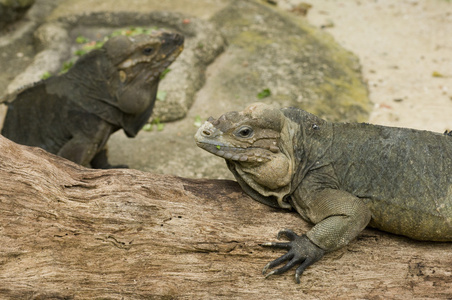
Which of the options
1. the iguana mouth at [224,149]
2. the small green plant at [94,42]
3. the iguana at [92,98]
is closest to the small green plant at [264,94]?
the iguana at [92,98]

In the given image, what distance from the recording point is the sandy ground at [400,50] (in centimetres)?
905

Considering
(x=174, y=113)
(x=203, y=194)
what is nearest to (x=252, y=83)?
(x=174, y=113)

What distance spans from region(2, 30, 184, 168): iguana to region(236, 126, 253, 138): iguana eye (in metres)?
3.16

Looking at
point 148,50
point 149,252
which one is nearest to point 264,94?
point 148,50

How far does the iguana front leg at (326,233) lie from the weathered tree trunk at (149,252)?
0.37 feet

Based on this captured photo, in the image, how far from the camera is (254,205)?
167 inches

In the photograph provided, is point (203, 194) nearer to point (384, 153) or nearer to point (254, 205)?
point (254, 205)

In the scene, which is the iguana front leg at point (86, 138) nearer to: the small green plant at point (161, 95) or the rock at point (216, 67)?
the rock at point (216, 67)

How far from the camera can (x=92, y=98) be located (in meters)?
7.00

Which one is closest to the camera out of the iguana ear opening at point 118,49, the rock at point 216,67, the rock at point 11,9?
the iguana ear opening at point 118,49

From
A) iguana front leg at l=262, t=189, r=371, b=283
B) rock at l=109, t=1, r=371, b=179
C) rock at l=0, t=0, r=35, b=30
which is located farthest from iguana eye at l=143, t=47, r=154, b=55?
rock at l=0, t=0, r=35, b=30

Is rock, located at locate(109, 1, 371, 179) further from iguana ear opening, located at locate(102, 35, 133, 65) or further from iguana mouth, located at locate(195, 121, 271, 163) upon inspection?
iguana mouth, located at locate(195, 121, 271, 163)

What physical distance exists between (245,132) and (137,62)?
3.22 m

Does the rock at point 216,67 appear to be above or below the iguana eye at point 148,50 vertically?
below
